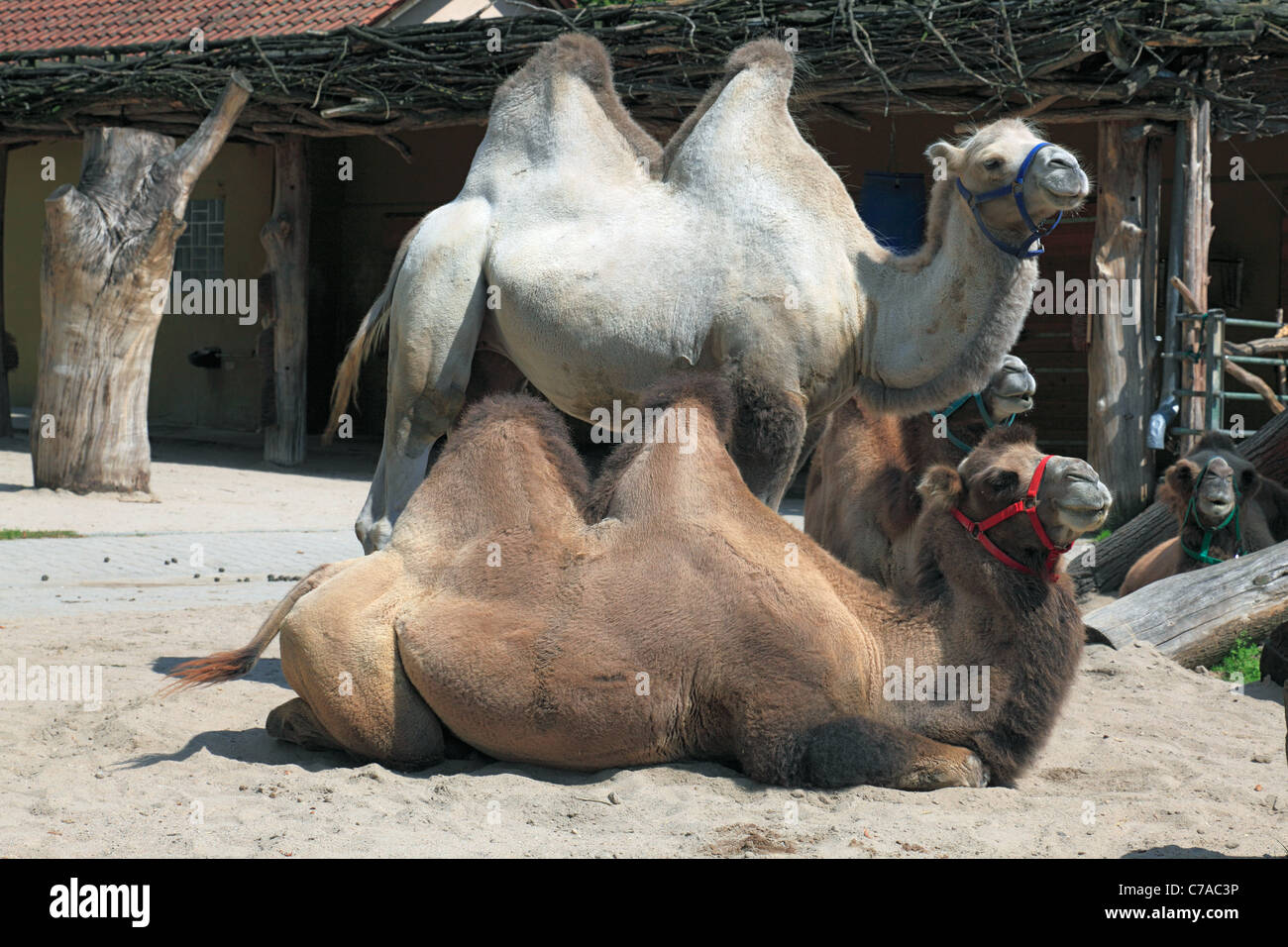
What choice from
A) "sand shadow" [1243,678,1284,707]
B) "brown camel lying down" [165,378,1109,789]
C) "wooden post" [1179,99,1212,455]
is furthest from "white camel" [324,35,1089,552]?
"wooden post" [1179,99,1212,455]

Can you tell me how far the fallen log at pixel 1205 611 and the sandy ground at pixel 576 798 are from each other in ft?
2.48

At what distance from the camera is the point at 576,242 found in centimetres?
550

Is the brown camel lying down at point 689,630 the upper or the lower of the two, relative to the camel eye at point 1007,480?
lower

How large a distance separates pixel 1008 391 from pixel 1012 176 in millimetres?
1084

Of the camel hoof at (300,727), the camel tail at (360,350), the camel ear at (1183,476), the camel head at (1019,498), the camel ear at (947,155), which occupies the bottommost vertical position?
the camel hoof at (300,727)

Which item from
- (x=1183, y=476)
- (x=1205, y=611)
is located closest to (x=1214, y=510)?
Answer: (x=1183, y=476)

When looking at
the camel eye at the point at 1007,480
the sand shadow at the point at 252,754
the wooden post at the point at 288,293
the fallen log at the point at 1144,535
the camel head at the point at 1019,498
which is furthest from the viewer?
the wooden post at the point at 288,293

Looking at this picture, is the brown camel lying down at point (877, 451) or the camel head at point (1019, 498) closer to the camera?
the camel head at point (1019, 498)

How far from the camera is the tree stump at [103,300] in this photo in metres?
11.4

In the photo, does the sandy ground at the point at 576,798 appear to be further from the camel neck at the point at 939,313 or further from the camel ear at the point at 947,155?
the camel ear at the point at 947,155

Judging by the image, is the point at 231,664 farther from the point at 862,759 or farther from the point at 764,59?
the point at 764,59

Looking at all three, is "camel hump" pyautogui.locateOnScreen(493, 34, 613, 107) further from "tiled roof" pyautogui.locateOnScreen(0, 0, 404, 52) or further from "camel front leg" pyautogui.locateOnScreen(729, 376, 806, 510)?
"tiled roof" pyautogui.locateOnScreen(0, 0, 404, 52)

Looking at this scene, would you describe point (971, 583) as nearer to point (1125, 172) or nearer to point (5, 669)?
point (5, 669)

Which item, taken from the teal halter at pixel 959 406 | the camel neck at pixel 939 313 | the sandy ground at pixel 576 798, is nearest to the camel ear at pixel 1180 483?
the sandy ground at pixel 576 798
